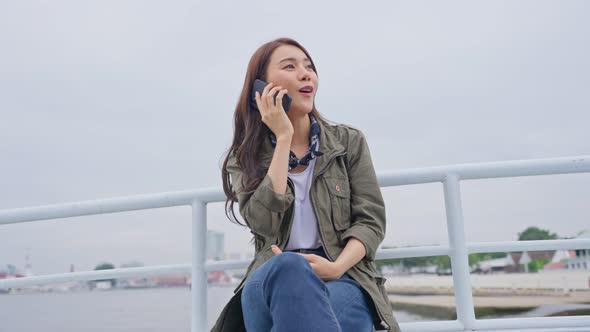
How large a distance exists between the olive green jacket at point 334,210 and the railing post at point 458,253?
340mm

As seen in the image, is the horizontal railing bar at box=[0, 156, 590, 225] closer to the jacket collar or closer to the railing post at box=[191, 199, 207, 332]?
the railing post at box=[191, 199, 207, 332]

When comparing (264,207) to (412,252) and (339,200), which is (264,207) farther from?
(412,252)

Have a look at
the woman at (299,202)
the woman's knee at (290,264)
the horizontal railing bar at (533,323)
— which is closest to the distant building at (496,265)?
the horizontal railing bar at (533,323)

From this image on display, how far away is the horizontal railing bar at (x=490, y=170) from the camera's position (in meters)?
1.51

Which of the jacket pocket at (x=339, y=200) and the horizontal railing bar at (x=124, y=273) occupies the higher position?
the jacket pocket at (x=339, y=200)

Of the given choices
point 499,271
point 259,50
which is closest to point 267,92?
point 259,50

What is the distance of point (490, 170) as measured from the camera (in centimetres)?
156

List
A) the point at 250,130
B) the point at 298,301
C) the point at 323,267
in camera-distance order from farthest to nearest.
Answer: the point at 250,130, the point at 323,267, the point at 298,301

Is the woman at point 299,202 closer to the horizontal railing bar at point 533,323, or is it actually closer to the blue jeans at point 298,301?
the blue jeans at point 298,301

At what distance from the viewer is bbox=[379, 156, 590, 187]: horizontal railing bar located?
1.51 meters

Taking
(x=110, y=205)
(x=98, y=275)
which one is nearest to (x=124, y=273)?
(x=98, y=275)

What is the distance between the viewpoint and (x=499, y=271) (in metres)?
74.6

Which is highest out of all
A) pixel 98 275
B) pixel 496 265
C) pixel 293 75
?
pixel 293 75

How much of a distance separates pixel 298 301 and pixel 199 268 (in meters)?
0.78
